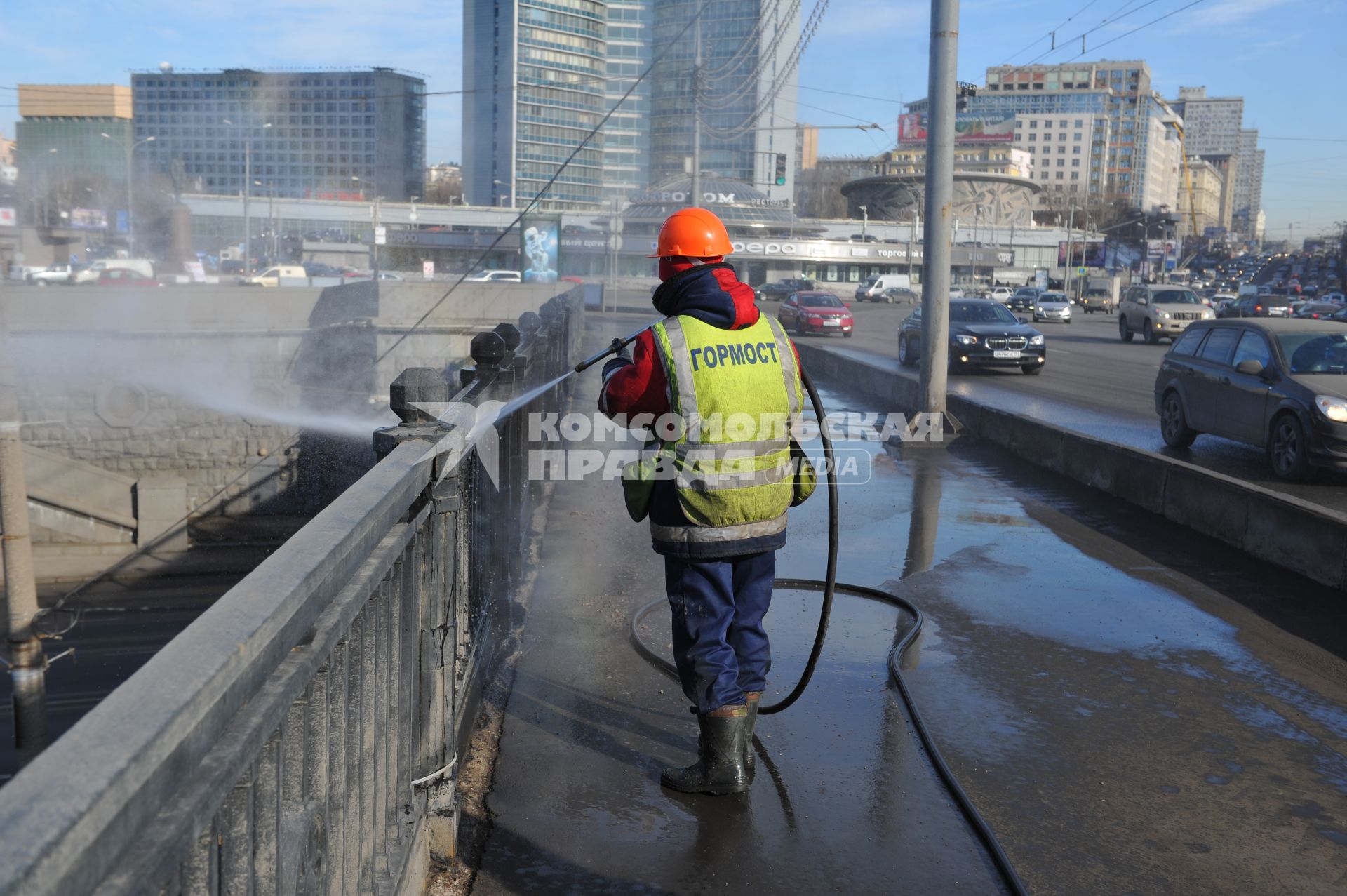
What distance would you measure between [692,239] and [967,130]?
578ft

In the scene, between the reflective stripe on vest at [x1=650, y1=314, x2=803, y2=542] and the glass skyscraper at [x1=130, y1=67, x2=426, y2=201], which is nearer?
the reflective stripe on vest at [x1=650, y1=314, x2=803, y2=542]

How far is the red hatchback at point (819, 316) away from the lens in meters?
40.2

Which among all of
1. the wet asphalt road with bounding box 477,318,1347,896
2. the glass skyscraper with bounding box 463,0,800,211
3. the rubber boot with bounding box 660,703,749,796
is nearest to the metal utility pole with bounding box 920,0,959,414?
the wet asphalt road with bounding box 477,318,1347,896

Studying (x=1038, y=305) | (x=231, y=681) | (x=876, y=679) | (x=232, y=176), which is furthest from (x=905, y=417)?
(x=1038, y=305)

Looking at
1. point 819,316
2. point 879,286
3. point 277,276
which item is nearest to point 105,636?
point 819,316

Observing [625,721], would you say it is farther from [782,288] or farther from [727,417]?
[782,288]

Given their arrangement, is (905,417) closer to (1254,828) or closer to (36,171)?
(1254,828)

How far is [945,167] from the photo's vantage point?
1324 cm

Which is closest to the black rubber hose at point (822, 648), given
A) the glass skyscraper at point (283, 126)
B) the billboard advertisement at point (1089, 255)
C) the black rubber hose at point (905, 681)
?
the black rubber hose at point (905, 681)

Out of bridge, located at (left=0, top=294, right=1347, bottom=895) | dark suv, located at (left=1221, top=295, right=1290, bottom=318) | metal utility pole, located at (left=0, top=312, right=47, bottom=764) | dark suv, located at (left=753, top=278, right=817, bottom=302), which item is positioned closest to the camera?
bridge, located at (left=0, top=294, right=1347, bottom=895)

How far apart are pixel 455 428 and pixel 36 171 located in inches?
1028

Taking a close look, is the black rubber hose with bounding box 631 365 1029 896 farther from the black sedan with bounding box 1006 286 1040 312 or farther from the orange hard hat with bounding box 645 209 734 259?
the black sedan with bounding box 1006 286 1040 312

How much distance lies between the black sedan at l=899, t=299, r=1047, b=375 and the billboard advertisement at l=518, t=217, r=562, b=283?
30222mm

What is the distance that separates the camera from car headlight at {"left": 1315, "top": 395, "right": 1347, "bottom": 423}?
1120 cm
